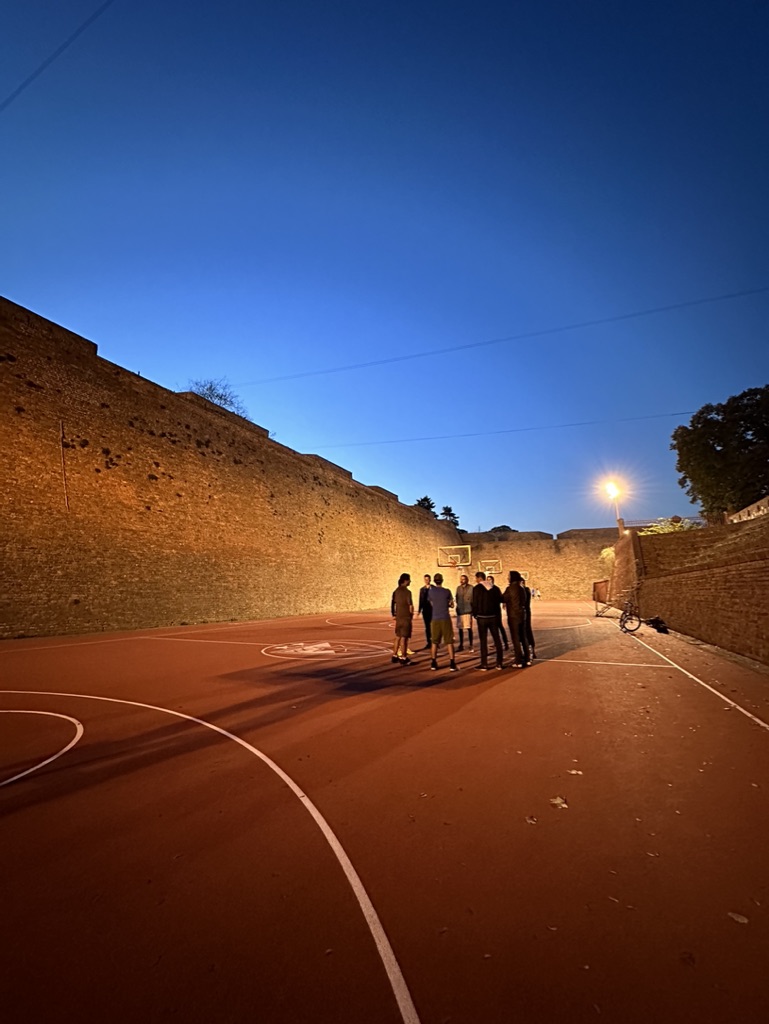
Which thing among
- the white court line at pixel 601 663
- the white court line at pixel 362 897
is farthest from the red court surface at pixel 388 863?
the white court line at pixel 601 663

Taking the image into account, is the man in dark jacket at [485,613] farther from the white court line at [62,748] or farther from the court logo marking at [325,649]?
the white court line at [62,748]

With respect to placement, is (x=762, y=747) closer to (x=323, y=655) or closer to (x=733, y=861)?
(x=733, y=861)

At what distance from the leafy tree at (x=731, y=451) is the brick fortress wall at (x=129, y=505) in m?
21.5

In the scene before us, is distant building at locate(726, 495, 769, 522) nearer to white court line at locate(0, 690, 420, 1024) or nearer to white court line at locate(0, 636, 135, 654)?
white court line at locate(0, 690, 420, 1024)

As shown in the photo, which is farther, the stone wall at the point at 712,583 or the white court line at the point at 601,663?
the stone wall at the point at 712,583

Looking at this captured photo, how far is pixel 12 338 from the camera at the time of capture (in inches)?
563

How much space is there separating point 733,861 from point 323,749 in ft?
10.4

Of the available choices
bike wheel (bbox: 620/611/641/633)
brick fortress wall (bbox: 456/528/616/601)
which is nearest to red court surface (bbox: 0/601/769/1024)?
bike wheel (bbox: 620/611/641/633)

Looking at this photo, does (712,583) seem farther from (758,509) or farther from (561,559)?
(561,559)

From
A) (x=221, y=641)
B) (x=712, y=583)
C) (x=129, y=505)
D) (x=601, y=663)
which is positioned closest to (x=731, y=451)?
(x=712, y=583)

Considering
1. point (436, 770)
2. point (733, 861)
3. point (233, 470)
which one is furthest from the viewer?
point (233, 470)

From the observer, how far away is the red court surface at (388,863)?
1848 mm

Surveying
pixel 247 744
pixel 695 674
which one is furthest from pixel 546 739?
pixel 695 674

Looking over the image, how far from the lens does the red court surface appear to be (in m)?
1.85
